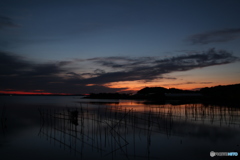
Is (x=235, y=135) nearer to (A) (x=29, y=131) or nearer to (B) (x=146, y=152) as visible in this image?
(B) (x=146, y=152)

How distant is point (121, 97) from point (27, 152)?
73240mm

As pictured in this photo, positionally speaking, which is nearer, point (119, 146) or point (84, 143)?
point (119, 146)

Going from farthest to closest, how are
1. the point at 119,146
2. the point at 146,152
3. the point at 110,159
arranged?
1. the point at 119,146
2. the point at 146,152
3. the point at 110,159

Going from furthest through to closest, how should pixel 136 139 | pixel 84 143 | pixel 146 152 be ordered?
pixel 136 139
pixel 84 143
pixel 146 152

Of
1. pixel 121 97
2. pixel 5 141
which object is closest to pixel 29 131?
pixel 5 141

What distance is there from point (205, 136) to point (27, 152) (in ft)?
28.4

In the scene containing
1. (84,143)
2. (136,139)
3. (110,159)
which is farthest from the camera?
(136,139)

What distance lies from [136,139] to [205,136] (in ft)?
12.1

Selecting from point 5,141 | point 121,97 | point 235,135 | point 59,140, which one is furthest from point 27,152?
point 121,97

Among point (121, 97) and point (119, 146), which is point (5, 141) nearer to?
point (119, 146)

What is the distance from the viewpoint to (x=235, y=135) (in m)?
10.0

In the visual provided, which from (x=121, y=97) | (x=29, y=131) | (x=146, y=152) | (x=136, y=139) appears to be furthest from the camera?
(x=121, y=97)

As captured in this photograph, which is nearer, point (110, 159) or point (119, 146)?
point (110, 159)

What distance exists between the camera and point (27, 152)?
8094 mm
